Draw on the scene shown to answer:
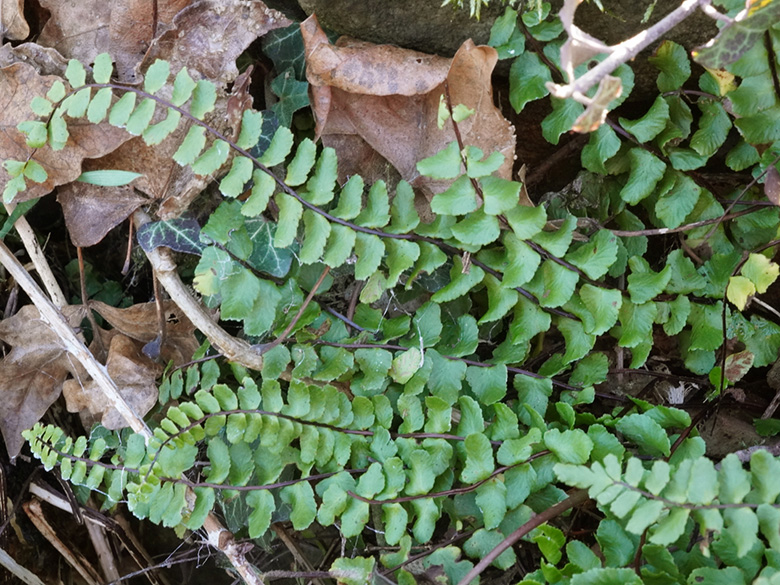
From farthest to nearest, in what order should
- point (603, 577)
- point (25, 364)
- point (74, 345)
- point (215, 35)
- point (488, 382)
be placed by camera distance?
point (25, 364) < point (74, 345) < point (215, 35) < point (488, 382) < point (603, 577)

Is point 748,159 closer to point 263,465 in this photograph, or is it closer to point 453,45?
point 453,45

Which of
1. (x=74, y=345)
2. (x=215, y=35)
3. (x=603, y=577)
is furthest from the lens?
(x=74, y=345)

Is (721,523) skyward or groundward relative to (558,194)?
groundward

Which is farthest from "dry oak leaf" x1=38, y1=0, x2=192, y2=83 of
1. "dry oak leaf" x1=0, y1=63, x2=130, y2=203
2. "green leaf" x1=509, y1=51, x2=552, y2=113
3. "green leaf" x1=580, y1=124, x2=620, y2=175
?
"green leaf" x1=580, y1=124, x2=620, y2=175

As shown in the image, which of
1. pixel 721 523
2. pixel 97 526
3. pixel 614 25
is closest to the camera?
pixel 721 523

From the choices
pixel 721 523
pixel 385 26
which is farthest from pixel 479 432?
pixel 385 26

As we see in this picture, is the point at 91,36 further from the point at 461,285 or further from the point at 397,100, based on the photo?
the point at 461,285

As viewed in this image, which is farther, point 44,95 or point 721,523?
point 44,95

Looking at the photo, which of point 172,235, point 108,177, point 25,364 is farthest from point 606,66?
point 25,364
